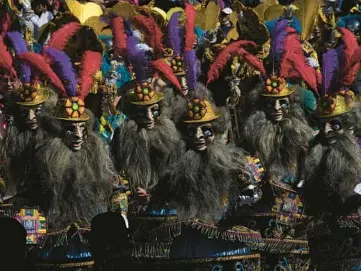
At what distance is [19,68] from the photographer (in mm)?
7883

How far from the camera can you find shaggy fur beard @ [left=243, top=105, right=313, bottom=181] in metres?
7.69

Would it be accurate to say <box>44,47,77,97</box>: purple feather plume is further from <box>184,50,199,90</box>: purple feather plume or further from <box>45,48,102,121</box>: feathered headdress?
<box>184,50,199,90</box>: purple feather plume

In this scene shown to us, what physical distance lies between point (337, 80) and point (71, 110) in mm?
1975

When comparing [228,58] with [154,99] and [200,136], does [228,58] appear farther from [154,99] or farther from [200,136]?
[200,136]

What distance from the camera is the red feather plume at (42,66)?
296 inches

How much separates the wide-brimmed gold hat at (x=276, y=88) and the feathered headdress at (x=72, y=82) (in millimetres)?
1306

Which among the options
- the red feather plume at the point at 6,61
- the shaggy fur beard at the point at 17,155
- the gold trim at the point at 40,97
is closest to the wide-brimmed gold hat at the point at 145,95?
the gold trim at the point at 40,97

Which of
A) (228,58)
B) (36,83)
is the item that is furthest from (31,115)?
(228,58)

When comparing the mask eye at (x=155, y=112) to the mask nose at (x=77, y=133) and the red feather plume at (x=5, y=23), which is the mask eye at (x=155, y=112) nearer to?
the mask nose at (x=77, y=133)

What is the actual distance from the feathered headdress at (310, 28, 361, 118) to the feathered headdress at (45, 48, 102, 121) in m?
1.69

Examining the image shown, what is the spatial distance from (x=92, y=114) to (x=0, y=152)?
2.46ft

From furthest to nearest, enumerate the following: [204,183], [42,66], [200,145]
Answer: [42,66] < [200,145] < [204,183]

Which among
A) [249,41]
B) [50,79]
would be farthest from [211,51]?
[50,79]

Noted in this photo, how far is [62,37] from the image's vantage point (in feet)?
26.7
